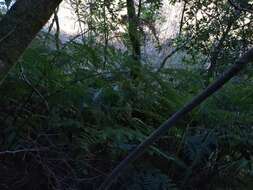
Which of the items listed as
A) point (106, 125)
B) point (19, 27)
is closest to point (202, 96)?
point (19, 27)

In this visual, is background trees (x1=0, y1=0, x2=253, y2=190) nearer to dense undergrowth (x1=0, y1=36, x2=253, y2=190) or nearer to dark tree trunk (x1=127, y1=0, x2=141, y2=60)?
dense undergrowth (x1=0, y1=36, x2=253, y2=190)

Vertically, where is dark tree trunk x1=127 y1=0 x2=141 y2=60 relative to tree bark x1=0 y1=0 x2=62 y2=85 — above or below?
above

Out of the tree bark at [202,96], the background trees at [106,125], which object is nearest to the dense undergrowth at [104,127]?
the background trees at [106,125]

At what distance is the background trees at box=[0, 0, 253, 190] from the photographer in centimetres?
141

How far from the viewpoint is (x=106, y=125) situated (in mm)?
1520

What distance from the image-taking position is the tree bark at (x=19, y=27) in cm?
105

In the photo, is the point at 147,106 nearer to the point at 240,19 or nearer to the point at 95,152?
the point at 95,152

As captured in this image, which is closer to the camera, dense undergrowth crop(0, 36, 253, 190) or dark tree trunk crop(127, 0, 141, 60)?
dense undergrowth crop(0, 36, 253, 190)

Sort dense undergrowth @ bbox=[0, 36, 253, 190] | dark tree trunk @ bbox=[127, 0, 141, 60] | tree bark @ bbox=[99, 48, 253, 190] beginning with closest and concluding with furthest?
1. tree bark @ bbox=[99, 48, 253, 190]
2. dense undergrowth @ bbox=[0, 36, 253, 190]
3. dark tree trunk @ bbox=[127, 0, 141, 60]

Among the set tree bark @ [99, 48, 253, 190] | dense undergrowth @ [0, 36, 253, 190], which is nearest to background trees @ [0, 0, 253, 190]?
dense undergrowth @ [0, 36, 253, 190]

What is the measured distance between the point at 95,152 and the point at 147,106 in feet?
0.92

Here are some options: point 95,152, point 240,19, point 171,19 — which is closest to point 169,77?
point 95,152

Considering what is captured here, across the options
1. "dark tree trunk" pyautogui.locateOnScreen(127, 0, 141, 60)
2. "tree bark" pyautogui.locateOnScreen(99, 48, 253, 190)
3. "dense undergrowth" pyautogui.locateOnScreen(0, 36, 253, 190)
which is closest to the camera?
"tree bark" pyautogui.locateOnScreen(99, 48, 253, 190)

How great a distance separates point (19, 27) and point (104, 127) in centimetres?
52
